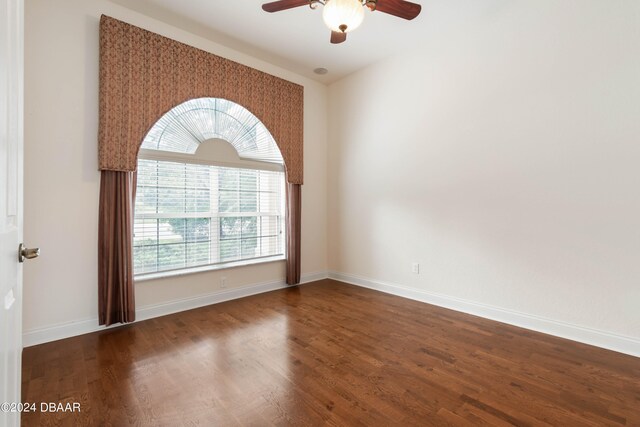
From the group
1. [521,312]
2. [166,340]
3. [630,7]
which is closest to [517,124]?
[630,7]

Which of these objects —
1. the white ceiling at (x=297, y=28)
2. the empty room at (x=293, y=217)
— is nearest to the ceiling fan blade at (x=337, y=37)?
the empty room at (x=293, y=217)

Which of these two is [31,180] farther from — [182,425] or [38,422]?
[182,425]

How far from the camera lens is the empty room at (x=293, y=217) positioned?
1891mm

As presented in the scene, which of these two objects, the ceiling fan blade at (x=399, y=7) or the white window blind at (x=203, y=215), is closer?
the ceiling fan blade at (x=399, y=7)

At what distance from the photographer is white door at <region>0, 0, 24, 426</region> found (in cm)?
85

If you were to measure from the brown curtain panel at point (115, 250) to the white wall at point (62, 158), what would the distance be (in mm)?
89

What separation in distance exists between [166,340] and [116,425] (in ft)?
3.42

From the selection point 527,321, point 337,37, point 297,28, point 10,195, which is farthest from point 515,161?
point 10,195

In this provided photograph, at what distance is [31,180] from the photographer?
2477 millimetres

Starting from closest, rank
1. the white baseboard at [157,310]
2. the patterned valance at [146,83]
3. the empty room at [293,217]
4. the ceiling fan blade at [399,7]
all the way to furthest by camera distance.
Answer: the empty room at [293,217], the ceiling fan blade at [399,7], the white baseboard at [157,310], the patterned valance at [146,83]

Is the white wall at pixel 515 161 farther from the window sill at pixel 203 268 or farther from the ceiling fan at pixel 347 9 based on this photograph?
the window sill at pixel 203 268

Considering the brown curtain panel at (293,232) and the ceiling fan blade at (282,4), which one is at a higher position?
the ceiling fan blade at (282,4)

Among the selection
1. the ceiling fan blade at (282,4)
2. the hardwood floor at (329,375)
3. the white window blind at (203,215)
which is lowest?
the hardwood floor at (329,375)

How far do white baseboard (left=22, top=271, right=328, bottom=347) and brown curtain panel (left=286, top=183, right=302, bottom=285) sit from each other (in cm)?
20
